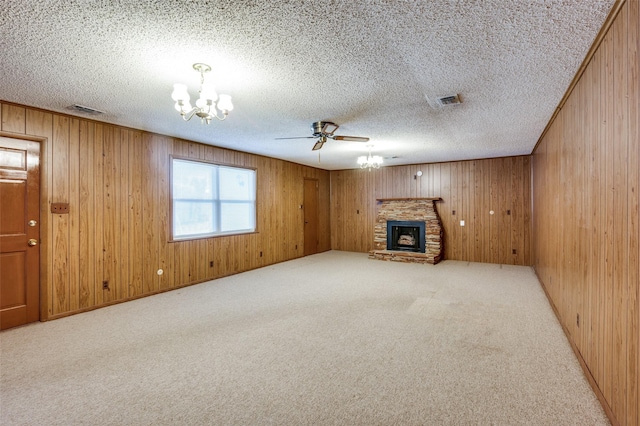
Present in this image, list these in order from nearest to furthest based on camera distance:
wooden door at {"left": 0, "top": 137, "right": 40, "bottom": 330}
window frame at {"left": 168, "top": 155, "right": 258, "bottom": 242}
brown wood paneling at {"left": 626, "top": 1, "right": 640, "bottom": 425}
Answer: brown wood paneling at {"left": 626, "top": 1, "right": 640, "bottom": 425} → wooden door at {"left": 0, "top": 137, "right": 40, "bottom": 330} → window frame at {"left": 168, "top": 155, "right": 258, "bottom": 242}

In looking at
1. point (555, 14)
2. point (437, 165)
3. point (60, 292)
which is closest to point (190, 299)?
point (60, 292)

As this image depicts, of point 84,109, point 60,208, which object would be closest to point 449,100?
point 84,109

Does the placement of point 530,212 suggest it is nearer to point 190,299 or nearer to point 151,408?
point 190,299

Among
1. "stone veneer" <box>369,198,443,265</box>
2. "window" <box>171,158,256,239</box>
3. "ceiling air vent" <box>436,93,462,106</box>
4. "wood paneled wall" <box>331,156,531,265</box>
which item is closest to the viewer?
"ceiling air vent" <box>436,93,462,106</box>

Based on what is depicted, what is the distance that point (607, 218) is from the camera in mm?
1959

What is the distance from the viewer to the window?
502 cm

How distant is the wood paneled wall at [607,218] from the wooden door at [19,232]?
5233mm

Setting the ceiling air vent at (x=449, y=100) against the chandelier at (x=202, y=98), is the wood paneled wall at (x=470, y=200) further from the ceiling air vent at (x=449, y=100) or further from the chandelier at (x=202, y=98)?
the chandelier at (x=202, y=98)

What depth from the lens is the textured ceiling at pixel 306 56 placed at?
1751mm

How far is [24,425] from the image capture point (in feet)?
5.93

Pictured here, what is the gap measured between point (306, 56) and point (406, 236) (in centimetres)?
606

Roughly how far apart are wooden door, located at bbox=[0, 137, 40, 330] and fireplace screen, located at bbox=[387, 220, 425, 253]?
262 inches

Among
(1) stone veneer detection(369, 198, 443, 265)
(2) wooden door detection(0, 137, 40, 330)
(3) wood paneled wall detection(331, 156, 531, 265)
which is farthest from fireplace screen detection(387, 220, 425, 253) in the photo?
(2) wooden door detection(0, 137, 40, 330)

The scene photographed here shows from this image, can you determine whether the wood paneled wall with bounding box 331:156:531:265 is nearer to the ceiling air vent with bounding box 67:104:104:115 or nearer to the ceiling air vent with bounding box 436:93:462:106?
the ceiling air vent with bounding box 436:93:462:106
